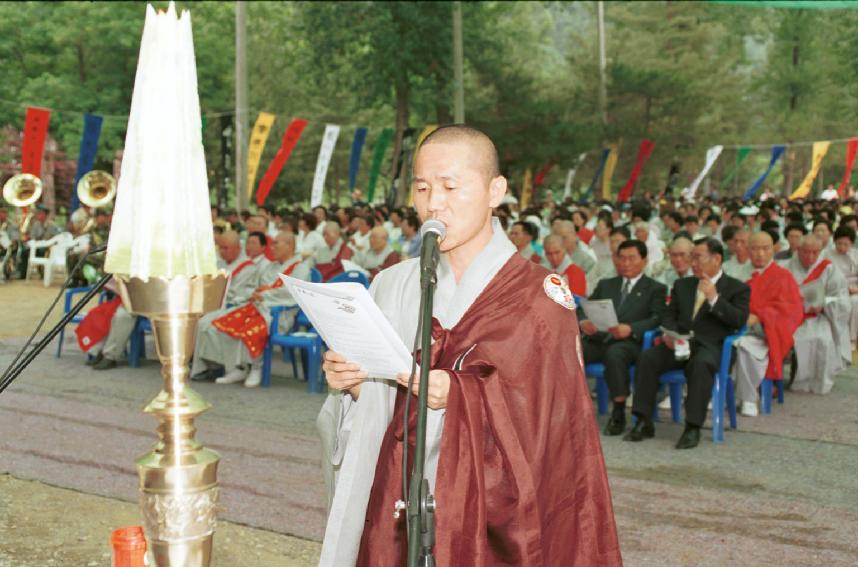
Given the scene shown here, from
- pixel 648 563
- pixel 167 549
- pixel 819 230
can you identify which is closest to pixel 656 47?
pixel 819 230

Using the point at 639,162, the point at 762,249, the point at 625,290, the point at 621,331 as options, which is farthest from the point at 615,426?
the point at 639,162

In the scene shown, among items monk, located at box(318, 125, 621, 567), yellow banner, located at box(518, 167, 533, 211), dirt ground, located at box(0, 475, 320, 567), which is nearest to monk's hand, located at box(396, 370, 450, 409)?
monk, located at box(318, 125, 621, 567)

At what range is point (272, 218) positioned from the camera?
1753 cm

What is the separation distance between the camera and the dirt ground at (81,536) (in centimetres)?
463

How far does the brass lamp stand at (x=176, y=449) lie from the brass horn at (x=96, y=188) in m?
13.6

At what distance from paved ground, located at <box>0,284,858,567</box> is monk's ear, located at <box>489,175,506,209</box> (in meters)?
2.31

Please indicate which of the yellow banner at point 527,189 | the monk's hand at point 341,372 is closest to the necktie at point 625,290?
the monk's hand at point 341,372

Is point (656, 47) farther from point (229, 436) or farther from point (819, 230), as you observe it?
point (229, 436)

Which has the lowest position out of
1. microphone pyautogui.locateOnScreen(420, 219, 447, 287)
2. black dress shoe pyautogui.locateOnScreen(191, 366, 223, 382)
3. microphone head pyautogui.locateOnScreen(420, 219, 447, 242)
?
black dress shoe pyautogui.locateOnScreen(191, 366, 223, 382)

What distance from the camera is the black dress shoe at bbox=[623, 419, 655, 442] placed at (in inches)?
281

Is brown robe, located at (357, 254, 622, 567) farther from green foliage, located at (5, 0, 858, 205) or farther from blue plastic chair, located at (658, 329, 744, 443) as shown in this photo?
green foliage, located at (5, 0, 858, 205)

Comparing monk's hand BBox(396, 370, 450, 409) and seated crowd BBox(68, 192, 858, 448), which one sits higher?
monk's hand BBox(396, 370, 450, 409)

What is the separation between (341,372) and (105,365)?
Answer: 26.0 feet

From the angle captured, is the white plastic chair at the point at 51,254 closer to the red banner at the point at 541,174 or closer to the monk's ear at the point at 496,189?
the monk's ear at the point at 496,189
